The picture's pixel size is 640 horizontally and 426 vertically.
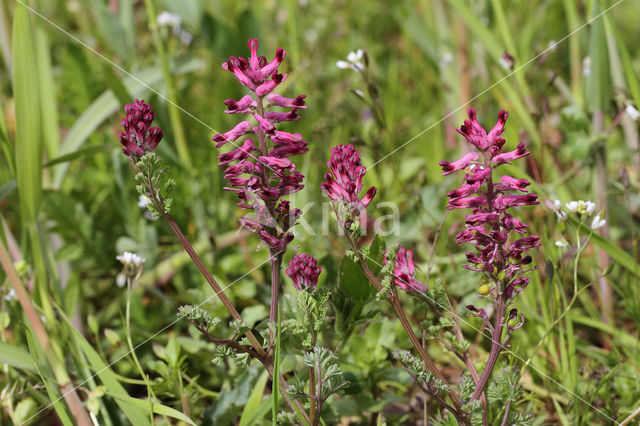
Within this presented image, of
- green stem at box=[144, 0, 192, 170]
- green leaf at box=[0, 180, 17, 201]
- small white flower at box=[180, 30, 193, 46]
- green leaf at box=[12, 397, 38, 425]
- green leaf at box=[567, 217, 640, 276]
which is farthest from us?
small white flower at box=[180, 30, 193, 46]

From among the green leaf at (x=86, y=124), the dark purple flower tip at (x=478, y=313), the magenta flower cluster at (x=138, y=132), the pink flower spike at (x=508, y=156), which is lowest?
the dark purple flower tip at (x=478, y=313)

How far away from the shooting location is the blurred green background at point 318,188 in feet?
4.85

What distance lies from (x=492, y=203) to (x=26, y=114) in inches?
45.7

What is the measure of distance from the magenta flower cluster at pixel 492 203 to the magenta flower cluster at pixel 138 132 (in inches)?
20.1

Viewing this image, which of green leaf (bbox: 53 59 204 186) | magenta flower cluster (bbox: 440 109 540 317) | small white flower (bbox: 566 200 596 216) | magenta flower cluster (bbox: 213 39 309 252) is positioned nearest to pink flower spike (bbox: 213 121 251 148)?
magenta flower cluster (bbox: 213 39 309 252)

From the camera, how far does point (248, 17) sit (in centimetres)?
242

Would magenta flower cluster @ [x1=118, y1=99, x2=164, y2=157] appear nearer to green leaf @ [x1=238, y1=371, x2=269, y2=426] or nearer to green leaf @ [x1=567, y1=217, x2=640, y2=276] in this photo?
green leaf @ [x1=238, y1=371, x2=269, y2=426]

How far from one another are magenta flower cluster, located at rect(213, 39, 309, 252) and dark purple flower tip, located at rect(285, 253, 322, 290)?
5cm

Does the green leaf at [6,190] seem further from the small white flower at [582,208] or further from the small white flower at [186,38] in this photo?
the small white flower at [186,38]

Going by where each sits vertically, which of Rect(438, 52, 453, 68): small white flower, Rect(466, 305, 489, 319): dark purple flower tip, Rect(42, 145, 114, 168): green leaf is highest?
Rect(42, 145, 114, 168): green leaf

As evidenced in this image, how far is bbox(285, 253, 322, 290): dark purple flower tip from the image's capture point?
109 centimetres

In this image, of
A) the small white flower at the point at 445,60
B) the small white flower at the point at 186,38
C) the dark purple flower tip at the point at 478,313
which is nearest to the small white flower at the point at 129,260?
the dark purple flower tip at the point at 478,313

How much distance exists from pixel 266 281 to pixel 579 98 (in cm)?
151

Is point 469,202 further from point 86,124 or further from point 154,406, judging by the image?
point 86,124
